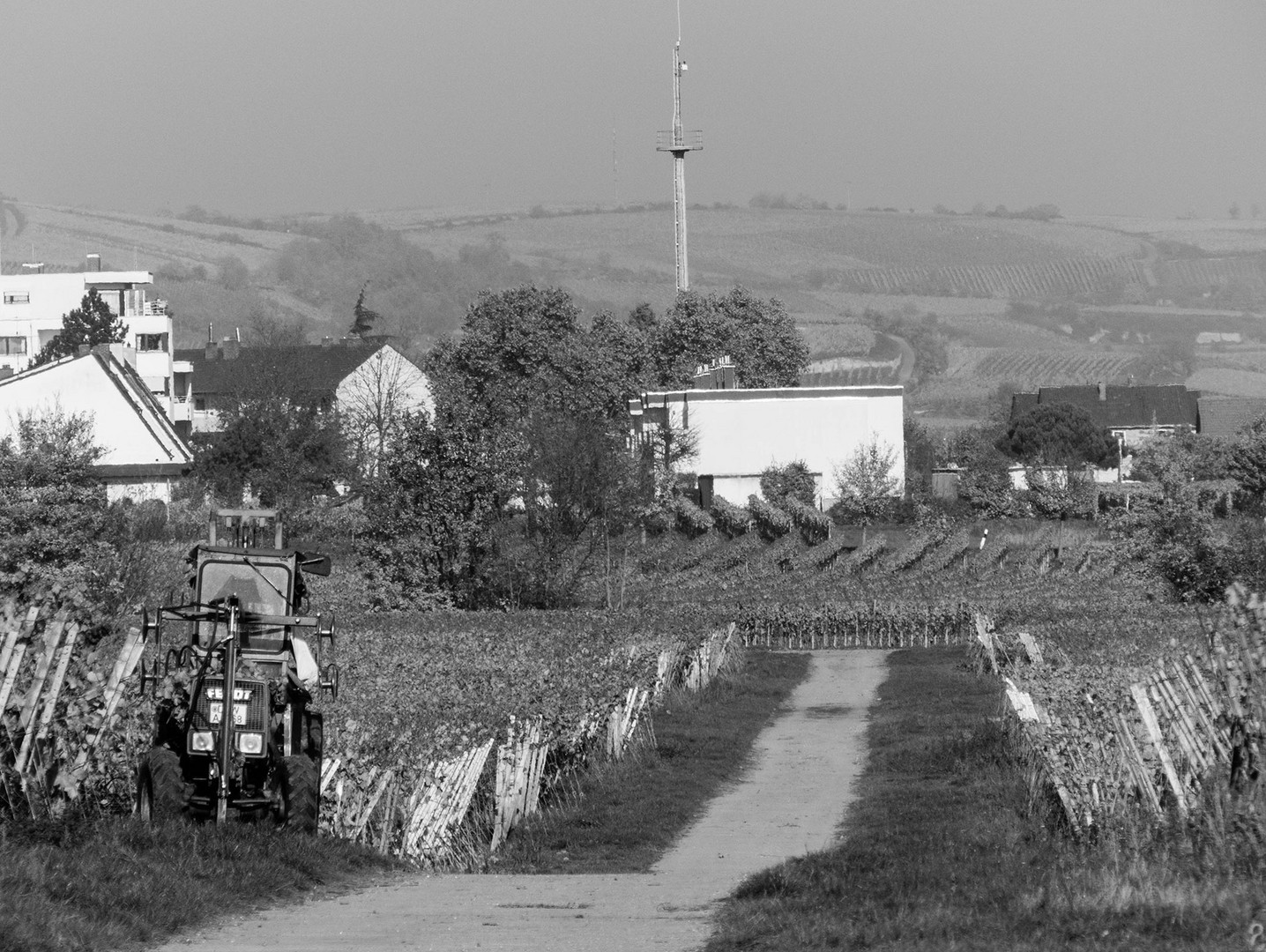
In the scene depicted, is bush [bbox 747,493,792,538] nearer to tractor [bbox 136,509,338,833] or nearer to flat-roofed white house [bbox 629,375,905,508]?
flat-roofed white house [bbox 629,375,905,508]

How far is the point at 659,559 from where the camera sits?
7431 cm

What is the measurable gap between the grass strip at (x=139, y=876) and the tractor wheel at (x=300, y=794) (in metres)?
0.16

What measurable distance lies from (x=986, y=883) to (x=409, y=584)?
4219cm

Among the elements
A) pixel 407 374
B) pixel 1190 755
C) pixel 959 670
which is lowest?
pixel 959 670

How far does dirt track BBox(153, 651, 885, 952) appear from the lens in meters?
11.3

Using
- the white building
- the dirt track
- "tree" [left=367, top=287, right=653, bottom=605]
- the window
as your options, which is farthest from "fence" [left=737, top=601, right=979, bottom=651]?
the window

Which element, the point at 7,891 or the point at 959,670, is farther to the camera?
the point at 959,670

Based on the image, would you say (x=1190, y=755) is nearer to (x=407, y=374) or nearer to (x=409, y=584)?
(x=409, y=584)

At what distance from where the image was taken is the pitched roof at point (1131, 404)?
464ft

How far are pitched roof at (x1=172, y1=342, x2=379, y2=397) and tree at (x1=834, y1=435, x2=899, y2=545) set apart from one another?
4128cm

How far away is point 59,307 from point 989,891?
119198 millimetres

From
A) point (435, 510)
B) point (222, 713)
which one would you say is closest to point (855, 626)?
point (435, 510)

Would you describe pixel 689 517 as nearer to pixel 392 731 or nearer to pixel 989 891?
pixel 392 731

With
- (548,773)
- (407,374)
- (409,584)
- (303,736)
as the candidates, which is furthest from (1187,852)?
(407,374)
